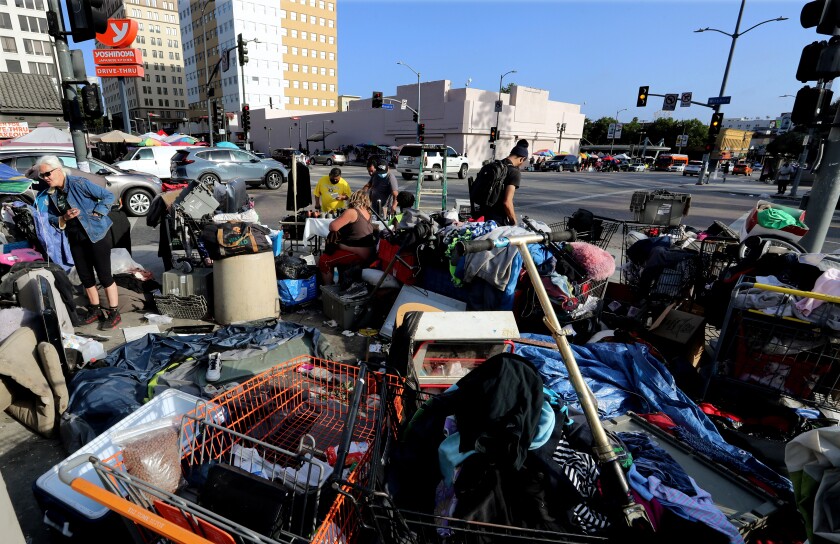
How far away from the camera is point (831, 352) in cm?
331

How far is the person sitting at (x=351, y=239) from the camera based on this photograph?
5.92 meters

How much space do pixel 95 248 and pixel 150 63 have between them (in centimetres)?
11633

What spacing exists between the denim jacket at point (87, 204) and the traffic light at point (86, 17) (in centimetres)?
459

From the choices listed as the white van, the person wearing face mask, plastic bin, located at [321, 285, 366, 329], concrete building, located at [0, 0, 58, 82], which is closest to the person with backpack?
plastic bin, located at [321, 285, 366, 329]

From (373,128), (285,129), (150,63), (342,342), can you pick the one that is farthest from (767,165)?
(150,63)

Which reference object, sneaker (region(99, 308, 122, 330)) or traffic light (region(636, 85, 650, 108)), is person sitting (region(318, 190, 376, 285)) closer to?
sneaker (region(99, 308, 122, 330))

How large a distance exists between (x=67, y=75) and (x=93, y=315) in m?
5.90

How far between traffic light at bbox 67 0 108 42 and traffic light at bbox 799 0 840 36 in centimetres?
1129

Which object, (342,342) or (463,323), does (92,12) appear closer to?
(342,342)

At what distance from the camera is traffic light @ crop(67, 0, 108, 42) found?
7.42 metres

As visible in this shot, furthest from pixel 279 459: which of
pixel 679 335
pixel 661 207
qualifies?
pixel 661 207

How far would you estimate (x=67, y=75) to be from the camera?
822cm

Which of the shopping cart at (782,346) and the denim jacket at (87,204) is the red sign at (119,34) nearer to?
the denim jacket at (87,204)

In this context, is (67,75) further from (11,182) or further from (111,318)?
(111,318)
